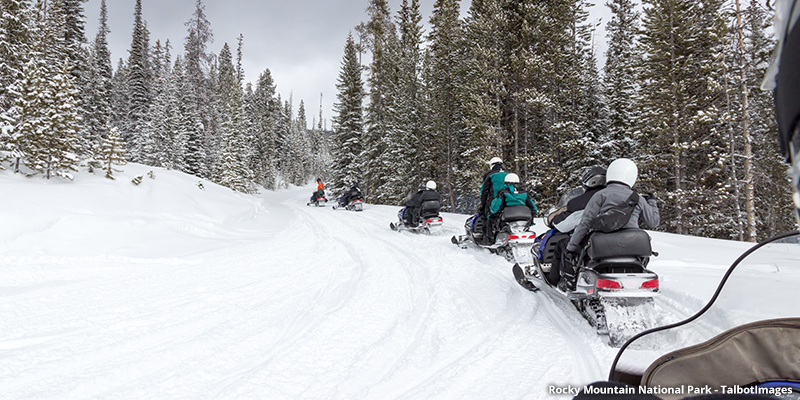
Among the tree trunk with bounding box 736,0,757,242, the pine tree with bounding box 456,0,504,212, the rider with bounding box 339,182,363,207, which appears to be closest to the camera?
the tree trunk with bounding box 736,0,757,242

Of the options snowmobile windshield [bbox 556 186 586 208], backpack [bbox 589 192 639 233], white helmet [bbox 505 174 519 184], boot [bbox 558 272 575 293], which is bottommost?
boot [bbox 558 272 575 293]

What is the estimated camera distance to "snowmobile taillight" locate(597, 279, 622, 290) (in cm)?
292

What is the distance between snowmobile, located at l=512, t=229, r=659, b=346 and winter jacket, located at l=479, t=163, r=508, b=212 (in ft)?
10.8

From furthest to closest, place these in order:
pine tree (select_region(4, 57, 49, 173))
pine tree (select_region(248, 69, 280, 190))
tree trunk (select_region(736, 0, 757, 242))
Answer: pine tree (select_region(248, 69, 280, 190))
tree trunk (select_region(736, 0, 757, 242))
pine tree (select_region(4, 57, 49, 173))

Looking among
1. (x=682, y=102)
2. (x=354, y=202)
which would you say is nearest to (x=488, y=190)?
(x=354, y=202)

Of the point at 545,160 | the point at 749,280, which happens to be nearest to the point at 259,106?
the point at 545,160

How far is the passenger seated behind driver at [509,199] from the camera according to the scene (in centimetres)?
625

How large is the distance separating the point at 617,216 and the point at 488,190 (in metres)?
3.72

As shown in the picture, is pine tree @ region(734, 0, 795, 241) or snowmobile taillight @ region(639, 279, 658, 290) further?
pine tree @ region(734, 0, 795, 241)

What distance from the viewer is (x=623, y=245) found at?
2994mm

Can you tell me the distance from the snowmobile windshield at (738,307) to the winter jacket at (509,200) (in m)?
4.85

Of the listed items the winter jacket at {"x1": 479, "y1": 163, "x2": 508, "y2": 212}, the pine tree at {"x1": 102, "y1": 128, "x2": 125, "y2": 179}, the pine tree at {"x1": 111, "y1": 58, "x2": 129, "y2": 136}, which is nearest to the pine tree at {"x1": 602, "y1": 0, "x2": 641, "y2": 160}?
the winter jacket at {"x1": 479, "y1": 163, "x2": 508, "y2": 212}

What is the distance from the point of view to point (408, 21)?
25531 millimetres

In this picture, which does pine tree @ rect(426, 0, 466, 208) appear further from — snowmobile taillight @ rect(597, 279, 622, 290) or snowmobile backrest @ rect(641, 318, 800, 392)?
snowmobile backrest @ rect(641, 318, 800, 392)
